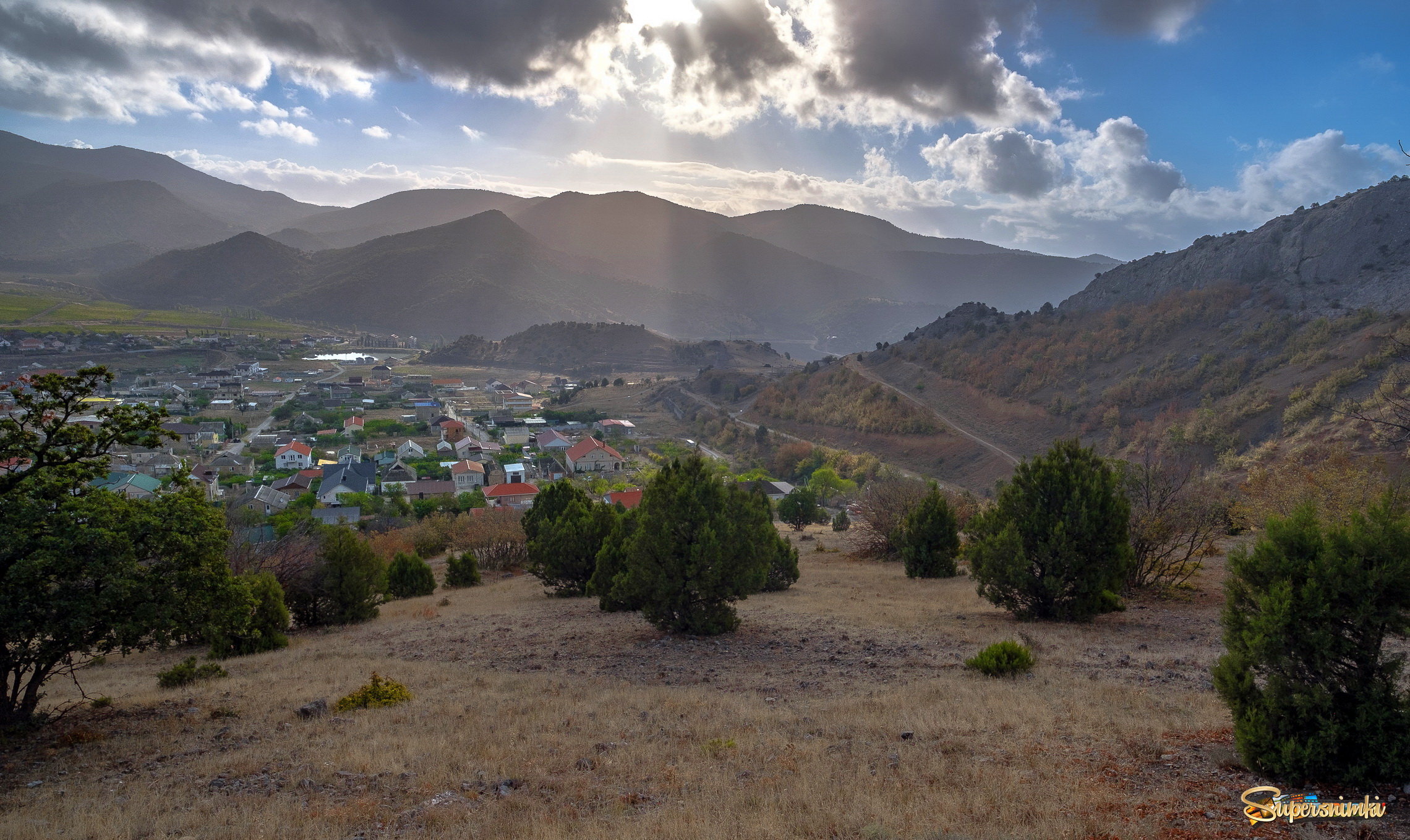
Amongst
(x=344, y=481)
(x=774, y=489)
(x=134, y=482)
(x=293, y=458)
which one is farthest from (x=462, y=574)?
(x=293, y=458)

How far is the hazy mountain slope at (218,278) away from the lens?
137500 millimetres

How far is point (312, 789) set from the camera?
6.04 meters

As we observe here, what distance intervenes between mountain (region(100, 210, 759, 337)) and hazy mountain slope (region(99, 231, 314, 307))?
0.22 metres

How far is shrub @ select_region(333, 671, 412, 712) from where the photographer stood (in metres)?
8.73

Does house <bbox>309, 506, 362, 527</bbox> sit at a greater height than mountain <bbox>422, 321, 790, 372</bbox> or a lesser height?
lesser

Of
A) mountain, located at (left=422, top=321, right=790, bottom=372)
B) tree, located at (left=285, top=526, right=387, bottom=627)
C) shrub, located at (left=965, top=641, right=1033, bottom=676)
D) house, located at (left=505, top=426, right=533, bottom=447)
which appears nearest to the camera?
shrub, located at (left=965, top=641, right=1033, bottom=676)

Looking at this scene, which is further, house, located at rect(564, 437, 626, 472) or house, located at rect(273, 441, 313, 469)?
house, located at rect(564, 437, 626, 472)

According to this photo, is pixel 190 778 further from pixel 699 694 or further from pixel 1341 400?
pixel 1341 400

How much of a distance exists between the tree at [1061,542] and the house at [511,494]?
2892 centimetres

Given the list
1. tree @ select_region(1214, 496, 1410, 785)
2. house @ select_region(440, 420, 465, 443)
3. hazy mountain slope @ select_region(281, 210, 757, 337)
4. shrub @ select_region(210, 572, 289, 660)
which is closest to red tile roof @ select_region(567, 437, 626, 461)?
house @ select_region(440, 420, 465, 443)

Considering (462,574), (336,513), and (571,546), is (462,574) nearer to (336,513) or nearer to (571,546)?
(571,546)

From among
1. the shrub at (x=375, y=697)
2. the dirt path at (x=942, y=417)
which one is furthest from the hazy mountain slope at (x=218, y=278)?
the shrub at (x=375, y=697)

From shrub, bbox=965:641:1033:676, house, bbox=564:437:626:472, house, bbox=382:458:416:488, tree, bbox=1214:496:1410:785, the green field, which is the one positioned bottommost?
house, bbox=382:458:416:488

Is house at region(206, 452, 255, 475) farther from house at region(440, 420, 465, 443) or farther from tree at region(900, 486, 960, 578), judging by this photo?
tree at region(900, 486, 960, 578)
